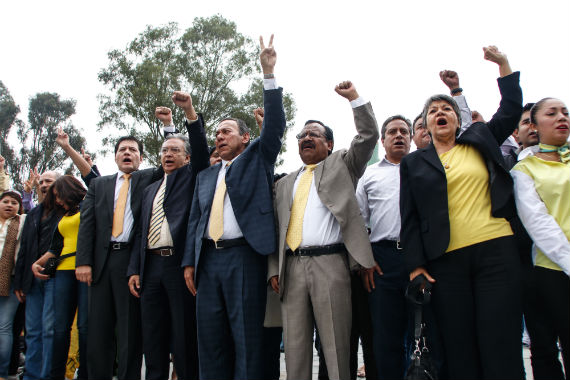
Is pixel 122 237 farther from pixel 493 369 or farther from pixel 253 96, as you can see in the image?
pixel 253 96

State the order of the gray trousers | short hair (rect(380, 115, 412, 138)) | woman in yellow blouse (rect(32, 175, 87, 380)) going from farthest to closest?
woman in yellow blouse (rect(32, 175, 87, 380))
short hair (rect(380, 115, 412, 138))
the gray trousers

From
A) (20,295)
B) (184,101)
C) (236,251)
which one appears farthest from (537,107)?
(20,295)

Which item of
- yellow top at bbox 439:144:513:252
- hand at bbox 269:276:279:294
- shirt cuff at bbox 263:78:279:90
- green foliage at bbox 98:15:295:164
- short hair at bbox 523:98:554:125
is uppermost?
green foliage at bbox 98:15:295:164

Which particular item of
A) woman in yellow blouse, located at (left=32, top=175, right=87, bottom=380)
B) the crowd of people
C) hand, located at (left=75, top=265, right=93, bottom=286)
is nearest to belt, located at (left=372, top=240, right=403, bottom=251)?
the crowd of people

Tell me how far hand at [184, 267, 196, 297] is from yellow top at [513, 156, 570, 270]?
2615mm

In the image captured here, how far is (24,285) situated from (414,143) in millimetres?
4652

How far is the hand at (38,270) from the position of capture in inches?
201

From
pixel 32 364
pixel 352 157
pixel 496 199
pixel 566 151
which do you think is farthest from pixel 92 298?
pixel 566 151

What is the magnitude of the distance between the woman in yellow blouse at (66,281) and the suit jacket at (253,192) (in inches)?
68.4

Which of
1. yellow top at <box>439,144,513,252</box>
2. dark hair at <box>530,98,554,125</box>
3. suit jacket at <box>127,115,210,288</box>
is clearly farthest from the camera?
suit jacket at <box>127,115,210,288</box>

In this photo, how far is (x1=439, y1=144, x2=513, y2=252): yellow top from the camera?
292cm

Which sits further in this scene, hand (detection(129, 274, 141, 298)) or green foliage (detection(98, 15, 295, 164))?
green foliage (detection(98, 15, 295, 164))

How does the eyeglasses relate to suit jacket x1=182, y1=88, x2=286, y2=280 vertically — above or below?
above

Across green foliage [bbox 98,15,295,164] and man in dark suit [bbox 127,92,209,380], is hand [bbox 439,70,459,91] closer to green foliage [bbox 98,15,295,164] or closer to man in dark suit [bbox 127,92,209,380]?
man in dark suit [bbox 127,92,209,380]
